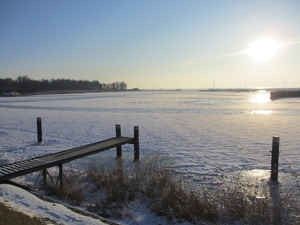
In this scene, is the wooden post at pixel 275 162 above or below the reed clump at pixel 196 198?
above

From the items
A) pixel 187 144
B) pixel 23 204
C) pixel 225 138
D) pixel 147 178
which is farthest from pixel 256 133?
pixel 23 204

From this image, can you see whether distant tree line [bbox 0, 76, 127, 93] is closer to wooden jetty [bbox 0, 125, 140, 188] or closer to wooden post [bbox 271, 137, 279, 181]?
wooden jetty [bbox 0, 125, 140, 188]

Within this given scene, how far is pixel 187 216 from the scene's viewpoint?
14.8ft

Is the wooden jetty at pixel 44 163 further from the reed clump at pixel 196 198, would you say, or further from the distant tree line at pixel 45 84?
the distant tree line at pixel 45 84

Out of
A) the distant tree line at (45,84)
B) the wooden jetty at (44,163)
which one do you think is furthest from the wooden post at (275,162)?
the distant tree line at (45,84)

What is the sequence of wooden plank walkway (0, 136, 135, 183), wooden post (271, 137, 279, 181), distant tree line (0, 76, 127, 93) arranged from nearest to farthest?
1. wooden plank walkway (0, 136, 135, 183)
2. wooden post (271, 137, 279, 181)
3. distant tree line (0, 76, 127, 93)

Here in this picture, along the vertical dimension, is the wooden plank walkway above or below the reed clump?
above

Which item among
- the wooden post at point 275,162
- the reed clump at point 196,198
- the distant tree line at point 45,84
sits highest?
the distant tree line at point 45,84

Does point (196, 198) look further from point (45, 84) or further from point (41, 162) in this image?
point (45, 84)

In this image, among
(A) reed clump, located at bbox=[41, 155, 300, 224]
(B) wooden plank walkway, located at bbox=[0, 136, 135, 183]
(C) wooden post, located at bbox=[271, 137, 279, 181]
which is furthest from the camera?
(C) wooden post, located at bbox=[271, 137, 279, 181]

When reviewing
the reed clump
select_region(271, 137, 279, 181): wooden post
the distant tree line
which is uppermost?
the distant tree line

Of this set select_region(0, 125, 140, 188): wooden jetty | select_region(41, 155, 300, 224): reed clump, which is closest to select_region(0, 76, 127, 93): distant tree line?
select_region(0, 125, 140, 188): wooden jetty

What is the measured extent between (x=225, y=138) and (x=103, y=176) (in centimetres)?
670

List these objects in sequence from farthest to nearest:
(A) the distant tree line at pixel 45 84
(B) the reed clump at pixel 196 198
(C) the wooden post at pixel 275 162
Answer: (A) the distant tree line at pixel 45 84 → (C) the wooden post at pixel 275 162 → (B) the reed clump at pixel 196 198
